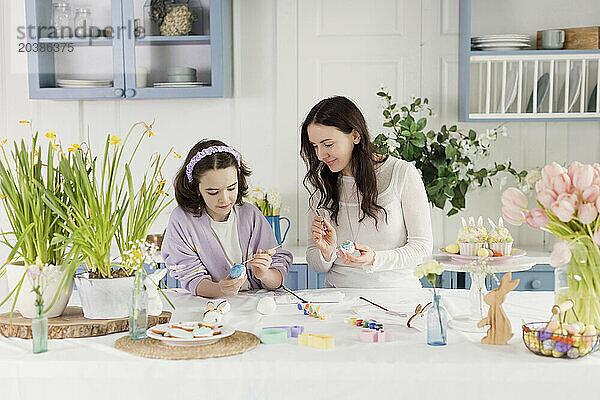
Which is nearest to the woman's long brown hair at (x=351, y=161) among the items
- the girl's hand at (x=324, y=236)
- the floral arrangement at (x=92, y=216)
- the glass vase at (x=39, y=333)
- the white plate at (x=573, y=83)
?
the girl's hand at (x=324, y=236)

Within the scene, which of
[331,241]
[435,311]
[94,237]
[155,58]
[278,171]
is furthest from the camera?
[278,171]

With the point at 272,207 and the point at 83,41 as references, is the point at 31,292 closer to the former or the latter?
the point at 272,207

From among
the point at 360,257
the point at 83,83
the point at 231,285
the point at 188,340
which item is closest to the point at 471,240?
the point at 360,257

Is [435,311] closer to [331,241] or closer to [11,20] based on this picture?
[331,241]

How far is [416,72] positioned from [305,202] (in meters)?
0.91

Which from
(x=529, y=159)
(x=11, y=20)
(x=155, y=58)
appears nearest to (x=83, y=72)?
(x=155, y=58)

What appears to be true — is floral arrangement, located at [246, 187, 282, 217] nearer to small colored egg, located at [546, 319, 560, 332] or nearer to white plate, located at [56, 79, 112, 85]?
white plate, located at [56, 79, 112, 85]

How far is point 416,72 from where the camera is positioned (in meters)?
3.73

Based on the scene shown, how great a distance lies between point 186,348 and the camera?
5.54 feet

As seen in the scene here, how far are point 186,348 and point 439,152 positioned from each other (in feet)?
7.06

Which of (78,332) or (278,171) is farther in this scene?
(278,171)

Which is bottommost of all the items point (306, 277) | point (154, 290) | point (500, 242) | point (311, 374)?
point (306, 277)

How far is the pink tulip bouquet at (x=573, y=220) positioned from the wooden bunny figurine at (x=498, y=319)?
13 cm

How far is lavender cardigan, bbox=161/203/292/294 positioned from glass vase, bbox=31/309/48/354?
2.14ft
